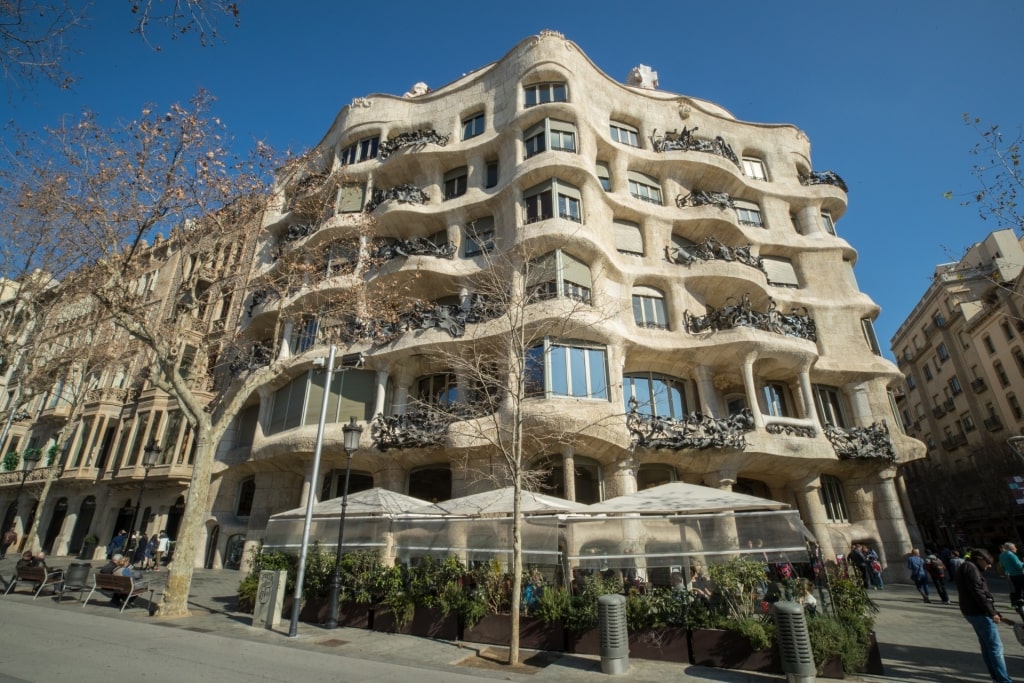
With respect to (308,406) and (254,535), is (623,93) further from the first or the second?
(254,535)

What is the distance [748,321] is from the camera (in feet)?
61.4

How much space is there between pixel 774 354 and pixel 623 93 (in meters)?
14.8

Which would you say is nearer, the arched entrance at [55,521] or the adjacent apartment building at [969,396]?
the arched entrance at [55,521]

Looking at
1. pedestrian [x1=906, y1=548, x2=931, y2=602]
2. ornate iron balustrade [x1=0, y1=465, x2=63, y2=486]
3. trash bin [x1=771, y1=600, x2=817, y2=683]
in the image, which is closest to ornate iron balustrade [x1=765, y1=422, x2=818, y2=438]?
pedestrian [x1=906, y1=548, x2=931, y2=602]

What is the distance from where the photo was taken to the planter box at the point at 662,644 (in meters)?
8.19

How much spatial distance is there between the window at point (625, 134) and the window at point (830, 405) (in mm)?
14147

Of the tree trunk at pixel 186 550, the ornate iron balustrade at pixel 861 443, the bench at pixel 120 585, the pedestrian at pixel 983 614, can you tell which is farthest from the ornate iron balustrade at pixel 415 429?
the ornate iron balustrade at pixel 861 443

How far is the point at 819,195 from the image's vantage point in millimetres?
25188

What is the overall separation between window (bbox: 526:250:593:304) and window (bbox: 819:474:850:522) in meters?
12.8

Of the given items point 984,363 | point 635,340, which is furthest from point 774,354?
point 984,363

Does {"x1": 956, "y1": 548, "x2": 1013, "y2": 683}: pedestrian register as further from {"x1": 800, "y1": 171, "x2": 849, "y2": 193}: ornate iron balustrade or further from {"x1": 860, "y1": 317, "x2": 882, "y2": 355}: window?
{"x1": 800, "y1": 171, "x2": 849, "y2": 193}: ornate iron balustrade

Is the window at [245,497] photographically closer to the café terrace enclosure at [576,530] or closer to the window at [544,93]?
the café terrace enclosure at [576,530]

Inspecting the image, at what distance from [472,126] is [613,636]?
2276 cm

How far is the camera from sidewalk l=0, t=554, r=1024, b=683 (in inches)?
295
